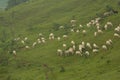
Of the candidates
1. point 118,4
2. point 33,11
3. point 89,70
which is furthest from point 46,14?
point 89,70

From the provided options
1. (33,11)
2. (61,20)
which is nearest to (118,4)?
(61,20)

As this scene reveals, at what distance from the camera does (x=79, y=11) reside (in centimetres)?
7662

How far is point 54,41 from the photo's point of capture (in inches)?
2263

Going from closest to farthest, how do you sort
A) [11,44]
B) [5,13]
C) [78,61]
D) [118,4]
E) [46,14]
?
[78,61] → [11,44] → [118,4] → [46,14] → [5,13]

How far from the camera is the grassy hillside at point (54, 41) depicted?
4147 centimetres

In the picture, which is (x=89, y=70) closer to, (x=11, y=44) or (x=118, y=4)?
(x=11, y=44)

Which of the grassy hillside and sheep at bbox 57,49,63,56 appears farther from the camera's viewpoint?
sheep at bbox 57,49,63,56

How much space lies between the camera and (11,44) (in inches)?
2463

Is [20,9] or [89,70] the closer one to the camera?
[89,70]

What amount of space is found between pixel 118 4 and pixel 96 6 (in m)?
6.16

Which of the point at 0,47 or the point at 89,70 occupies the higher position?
the point at 89,70

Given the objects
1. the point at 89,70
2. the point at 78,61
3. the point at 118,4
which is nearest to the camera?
the point at 89,70

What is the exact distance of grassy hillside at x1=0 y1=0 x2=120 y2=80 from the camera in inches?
1633

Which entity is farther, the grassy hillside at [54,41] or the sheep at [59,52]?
the sheep at [59,52]
